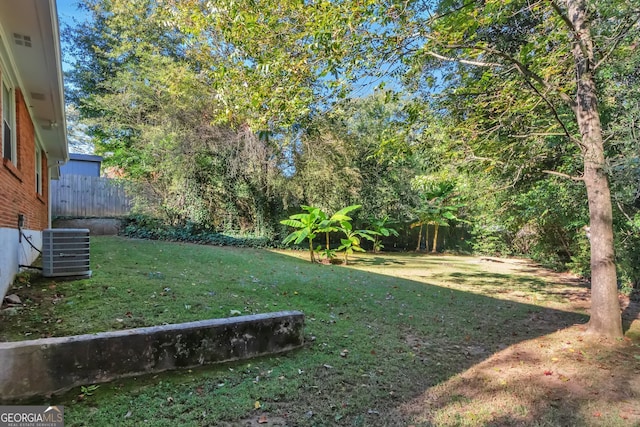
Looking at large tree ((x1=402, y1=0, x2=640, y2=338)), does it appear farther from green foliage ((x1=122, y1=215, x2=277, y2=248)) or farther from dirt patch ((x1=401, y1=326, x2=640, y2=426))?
green foliage ((x1=122, y1=215, x2=277, y2=248))

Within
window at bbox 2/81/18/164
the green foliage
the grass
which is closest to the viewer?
the grass

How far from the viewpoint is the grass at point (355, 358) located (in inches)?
112

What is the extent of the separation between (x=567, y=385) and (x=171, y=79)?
46.6 feet

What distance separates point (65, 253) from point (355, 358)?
4850 millimetres

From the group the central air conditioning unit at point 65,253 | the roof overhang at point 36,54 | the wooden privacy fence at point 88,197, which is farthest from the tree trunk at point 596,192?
the wooden privacy fence at point 88,197

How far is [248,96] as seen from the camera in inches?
234

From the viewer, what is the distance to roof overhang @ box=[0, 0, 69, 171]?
418 centimetres

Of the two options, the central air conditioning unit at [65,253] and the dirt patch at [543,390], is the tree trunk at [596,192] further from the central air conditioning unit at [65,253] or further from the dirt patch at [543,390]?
the central air conditioning unit at [65,253]

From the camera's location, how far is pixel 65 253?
18.5 feet

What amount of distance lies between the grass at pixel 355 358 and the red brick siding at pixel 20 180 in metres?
1.12

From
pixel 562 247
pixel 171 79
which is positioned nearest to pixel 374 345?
pixel 562 247

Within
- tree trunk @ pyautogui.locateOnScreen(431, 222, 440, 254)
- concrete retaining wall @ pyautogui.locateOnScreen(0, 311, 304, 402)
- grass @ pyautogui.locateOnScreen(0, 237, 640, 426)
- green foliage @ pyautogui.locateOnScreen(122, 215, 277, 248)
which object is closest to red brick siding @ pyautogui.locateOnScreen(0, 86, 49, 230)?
grass @ pyautogui.locateOnScreen(0, 237, 640, 426)

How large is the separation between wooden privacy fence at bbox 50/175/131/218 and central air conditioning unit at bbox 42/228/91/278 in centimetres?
1141

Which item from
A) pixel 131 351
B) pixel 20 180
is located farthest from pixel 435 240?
pixel 131 351
